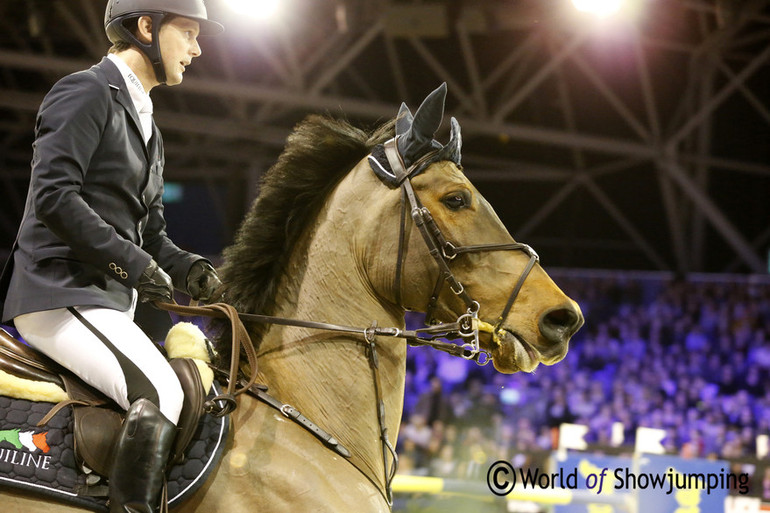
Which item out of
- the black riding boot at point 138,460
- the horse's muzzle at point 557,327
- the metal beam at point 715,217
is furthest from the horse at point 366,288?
the metal beam at point 715,217

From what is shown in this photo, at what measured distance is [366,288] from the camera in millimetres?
2027

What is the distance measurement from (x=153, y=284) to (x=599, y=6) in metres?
5.66

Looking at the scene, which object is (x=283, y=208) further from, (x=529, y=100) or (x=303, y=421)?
(x=529, y=100)

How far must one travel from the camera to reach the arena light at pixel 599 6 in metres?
6.39

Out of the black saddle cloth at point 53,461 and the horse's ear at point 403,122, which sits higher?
the horse's ear at point 403,122

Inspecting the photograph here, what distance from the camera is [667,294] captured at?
8.98m

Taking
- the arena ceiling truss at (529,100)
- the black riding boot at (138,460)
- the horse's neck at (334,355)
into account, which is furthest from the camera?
the arena ceiling truss at (529,100)

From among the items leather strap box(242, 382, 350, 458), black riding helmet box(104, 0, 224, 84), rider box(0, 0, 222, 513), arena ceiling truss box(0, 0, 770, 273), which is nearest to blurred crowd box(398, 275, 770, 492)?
arena ceiling truss box(0, 0, 770, 273)

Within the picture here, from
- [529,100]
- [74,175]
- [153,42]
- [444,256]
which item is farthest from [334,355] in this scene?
[529,100]

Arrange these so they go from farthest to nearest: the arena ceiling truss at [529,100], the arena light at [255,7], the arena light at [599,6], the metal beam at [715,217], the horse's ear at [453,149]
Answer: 1. the metal beam at [715,217]
2. the arena ceiling truss at [529,100]
3. the arena light at [255,7]
4. the arena light at [599,6]
5. the horse's ear at [453,149]

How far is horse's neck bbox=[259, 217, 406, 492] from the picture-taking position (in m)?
1.95

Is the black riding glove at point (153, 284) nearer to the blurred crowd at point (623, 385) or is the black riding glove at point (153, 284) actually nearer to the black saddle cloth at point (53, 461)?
the black saddle cloth at point (53, 461)

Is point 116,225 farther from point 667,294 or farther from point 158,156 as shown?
point 667,294

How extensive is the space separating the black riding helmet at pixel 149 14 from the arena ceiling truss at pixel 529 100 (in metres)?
5.39
